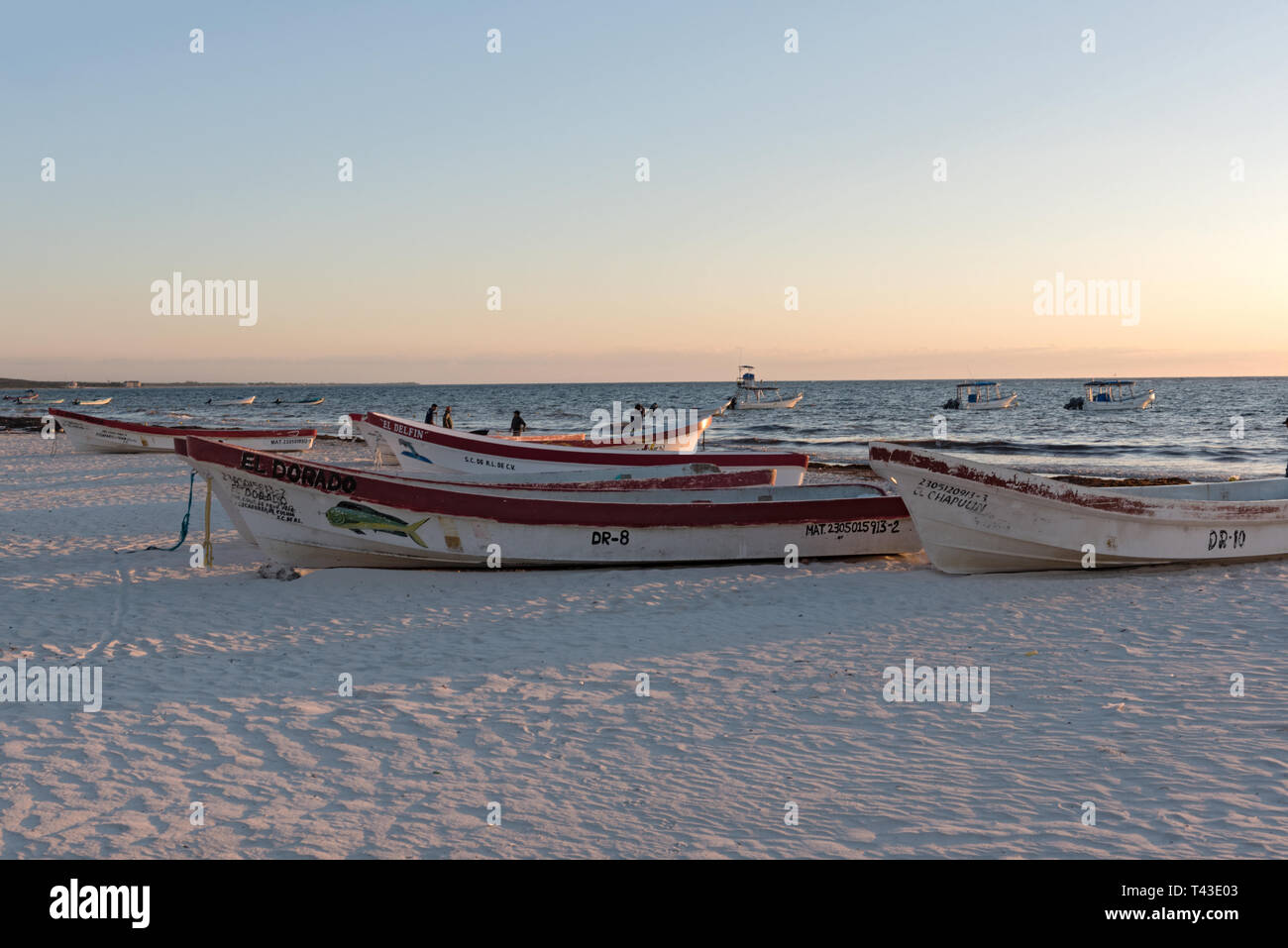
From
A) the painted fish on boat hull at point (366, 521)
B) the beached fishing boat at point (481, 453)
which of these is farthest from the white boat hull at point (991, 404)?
the painted fish on boat hull at point (366, 521)

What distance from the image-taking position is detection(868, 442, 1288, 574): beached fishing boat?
31.9 feet

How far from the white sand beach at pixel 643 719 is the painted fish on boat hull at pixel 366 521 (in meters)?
0.53

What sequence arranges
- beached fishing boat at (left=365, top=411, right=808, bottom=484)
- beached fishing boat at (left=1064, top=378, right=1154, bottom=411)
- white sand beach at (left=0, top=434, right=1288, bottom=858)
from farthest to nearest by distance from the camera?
beached fishing boat at (left=1064, top=378, right=1154, bottom=411)
beached fishing boat at (left=365, top=411, right=808, bottom=484)
white sand beach at (left=0, top=434, right=1288, bottom=858)

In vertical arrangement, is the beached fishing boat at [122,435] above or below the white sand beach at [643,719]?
above

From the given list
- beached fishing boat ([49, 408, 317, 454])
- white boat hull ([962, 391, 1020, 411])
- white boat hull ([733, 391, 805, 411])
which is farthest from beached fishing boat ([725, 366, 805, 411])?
beached fishing boat ([49, 408, 317, 454])

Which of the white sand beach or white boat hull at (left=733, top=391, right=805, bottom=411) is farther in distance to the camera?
white boat hull at (left=733, top=391, right=805, bottom=411)

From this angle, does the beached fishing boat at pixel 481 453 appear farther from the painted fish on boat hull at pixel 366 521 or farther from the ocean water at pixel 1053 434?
the ocean water at pixel 1053 434

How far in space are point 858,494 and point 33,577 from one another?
33.3 ft

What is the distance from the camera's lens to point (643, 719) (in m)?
5.68

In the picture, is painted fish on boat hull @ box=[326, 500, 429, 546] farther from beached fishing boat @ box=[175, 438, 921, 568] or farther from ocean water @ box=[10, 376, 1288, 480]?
ocean water @ box=[10, 376, 1288, 480]

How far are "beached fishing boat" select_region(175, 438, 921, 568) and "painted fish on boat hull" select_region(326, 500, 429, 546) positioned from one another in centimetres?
1

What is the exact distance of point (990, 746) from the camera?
5.16 meters

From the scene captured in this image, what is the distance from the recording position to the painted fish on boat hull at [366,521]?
9.91 meters

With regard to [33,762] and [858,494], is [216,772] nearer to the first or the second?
[33,762]
